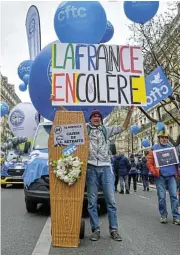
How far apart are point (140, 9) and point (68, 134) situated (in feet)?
20.6

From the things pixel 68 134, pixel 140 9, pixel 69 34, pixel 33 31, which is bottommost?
pixel 68 134

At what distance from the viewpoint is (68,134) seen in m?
5.37

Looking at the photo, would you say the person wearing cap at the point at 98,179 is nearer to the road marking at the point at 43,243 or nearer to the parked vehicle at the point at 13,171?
the road marking at the point at 43,243

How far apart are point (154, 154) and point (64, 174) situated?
9.07 feet

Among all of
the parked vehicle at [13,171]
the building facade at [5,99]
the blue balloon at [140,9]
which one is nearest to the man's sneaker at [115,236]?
the blue balloon at [140,9]

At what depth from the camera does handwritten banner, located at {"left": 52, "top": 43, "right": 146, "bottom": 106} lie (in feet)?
19.1

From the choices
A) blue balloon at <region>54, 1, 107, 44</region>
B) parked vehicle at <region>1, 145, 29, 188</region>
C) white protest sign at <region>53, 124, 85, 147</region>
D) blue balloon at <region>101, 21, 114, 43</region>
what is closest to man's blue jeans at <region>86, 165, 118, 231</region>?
white protest sign at <region>53, 124, 85, 147</region>

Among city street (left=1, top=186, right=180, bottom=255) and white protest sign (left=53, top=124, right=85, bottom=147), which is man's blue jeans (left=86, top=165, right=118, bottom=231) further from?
white protest sign (left=53, top=124, right=85, bottom=147)

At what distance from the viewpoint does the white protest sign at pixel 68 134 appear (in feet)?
17.6

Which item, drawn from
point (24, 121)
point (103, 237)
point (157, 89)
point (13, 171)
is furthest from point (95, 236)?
point (24, 121)

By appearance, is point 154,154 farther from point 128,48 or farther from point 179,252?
point 179,252

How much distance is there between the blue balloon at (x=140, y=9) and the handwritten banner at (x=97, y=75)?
4713 mm

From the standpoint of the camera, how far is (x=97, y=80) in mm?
5965

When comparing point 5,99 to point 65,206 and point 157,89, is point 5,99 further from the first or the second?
point 65,206
